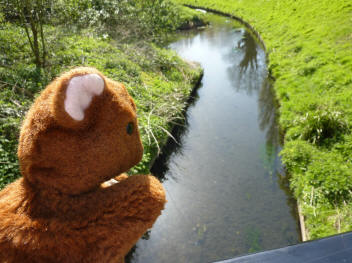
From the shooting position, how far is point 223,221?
4660 mm

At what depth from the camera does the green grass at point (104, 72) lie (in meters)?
4.29

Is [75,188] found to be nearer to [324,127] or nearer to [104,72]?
[324,127]

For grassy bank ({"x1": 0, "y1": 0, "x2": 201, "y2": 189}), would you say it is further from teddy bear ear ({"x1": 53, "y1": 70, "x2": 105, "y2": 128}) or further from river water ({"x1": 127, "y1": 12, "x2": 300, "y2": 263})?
teddy bear ear ({"x1": 53, "y1": 70, "x2": 105, "y2": 128})

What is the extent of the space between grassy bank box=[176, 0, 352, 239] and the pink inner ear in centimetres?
378

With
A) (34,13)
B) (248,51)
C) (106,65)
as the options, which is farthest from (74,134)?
(248,51)

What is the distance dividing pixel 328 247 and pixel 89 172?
2.89 ft

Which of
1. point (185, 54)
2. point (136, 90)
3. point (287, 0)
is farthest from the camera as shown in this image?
point (287, 0)

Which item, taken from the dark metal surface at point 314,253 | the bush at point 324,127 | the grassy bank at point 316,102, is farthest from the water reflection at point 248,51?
the dark metal surface at point 314,253

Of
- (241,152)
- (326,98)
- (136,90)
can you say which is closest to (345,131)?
(326,98)

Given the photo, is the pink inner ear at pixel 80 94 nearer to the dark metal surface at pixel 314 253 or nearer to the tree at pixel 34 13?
the dark metal surface at pixel 314 253

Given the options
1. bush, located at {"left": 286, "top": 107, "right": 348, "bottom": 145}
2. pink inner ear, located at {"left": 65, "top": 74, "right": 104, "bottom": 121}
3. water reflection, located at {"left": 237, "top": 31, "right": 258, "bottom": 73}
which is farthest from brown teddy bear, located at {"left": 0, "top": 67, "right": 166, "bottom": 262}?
water reflection, located at {"left": 237, "top": 31, "right": 258, "bottom": 73}

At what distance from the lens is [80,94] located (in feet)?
3.45

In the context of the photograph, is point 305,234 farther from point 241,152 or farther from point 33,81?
point 33,81

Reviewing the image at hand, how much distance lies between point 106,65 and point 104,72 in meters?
0.49
